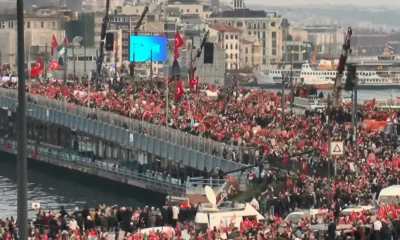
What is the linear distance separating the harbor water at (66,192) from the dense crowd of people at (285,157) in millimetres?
3343

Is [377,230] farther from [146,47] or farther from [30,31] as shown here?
[30,31]


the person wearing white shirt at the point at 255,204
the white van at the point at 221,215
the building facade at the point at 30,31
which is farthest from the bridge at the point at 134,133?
the building facade at the point at 30,31

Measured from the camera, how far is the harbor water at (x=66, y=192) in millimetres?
62062

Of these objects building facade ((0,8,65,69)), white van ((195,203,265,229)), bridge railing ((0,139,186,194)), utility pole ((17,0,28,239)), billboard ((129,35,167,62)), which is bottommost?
building facade ((0,8,65,69))

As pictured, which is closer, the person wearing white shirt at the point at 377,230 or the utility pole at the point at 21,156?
the utility pole at the point at 21,156

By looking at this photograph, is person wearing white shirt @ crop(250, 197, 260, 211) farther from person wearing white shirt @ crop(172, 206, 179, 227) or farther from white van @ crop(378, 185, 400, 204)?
white van @ crop(378, 185, 400, 204)

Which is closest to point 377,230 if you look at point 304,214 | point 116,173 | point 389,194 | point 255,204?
point 304,214

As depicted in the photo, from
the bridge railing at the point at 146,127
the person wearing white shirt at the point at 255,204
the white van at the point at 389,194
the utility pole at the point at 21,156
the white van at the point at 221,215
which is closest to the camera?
the utility pole at the point at 21,156

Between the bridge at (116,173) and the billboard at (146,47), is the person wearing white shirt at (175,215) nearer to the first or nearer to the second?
the bridge at (116,173)

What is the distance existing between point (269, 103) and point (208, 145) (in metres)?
15.9

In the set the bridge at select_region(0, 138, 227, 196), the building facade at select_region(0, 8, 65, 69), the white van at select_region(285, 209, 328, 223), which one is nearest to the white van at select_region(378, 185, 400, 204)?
the white van at select_region(285, 209, 328, 223)

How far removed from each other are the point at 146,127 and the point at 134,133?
163 cm

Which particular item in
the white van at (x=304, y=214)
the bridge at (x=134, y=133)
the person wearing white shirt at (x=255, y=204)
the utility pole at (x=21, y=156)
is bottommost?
the bridge at (x=134, y=133)

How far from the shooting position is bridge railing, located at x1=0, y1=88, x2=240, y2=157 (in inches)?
2275
